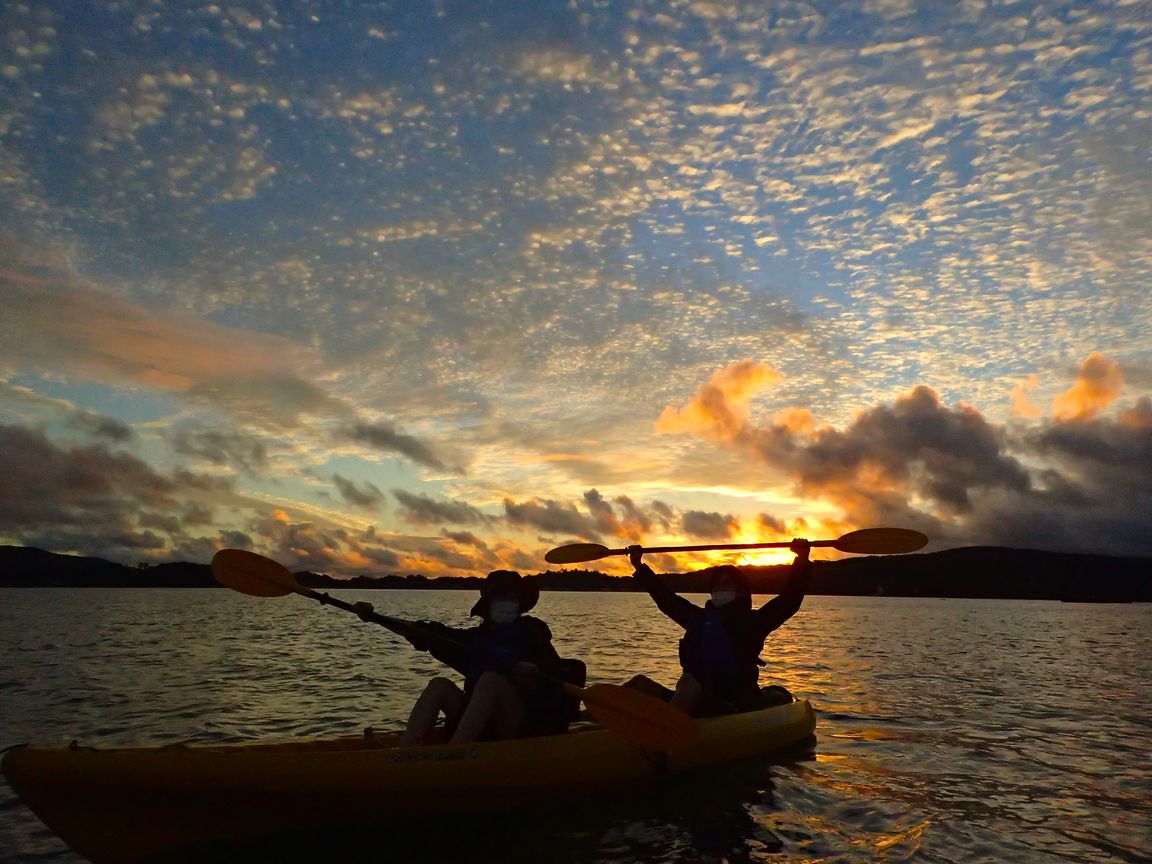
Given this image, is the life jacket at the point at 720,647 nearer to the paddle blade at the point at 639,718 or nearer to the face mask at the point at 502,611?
the paddle blade at the point at 639,718

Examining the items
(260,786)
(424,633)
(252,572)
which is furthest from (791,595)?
(252,572)

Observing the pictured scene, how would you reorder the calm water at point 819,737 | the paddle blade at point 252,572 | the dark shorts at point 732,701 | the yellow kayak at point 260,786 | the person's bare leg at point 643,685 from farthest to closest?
the dark shorts at point 732,701
the paddle blade at point 252,572
the person's bare leg at point 643,685
the calm water at point 819,737
the yellow kayak at point 260,786

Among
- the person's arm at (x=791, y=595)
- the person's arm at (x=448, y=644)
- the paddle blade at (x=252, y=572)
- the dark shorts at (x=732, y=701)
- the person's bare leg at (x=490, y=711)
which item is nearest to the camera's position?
the person's bare leg at (x=490, y=711)

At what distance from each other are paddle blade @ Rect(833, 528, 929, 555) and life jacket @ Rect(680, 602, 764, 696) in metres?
2.48

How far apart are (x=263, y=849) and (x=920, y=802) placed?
5799mm

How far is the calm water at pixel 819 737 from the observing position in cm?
611

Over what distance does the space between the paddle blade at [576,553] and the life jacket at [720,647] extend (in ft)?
9.16

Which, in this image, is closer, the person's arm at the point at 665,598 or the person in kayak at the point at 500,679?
the person in kayak at the point at 500,679

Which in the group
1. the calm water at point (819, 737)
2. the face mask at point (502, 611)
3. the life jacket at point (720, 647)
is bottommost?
the calm water at point (819, 737)

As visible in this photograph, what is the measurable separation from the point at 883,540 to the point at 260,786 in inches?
309

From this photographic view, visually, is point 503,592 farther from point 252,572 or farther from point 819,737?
point 819,737

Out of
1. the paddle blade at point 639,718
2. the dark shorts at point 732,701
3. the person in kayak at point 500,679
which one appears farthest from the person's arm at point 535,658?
the dark shorts at point 732,701

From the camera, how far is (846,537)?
10.1m

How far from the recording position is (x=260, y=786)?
5.55 meters
